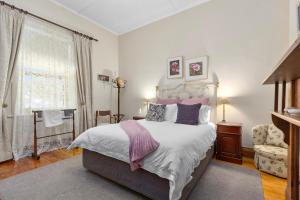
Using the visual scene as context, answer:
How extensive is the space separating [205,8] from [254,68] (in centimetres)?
165

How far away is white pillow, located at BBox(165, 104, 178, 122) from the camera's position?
2.98 meters

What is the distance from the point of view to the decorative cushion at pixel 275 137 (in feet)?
7.57

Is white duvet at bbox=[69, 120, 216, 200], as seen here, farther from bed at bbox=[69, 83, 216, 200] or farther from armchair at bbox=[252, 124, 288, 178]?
armchair at bbox=[252, 124, 288, 178]

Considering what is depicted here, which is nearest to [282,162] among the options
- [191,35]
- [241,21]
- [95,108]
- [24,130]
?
[241,21]

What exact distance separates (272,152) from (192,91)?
68.9 inches

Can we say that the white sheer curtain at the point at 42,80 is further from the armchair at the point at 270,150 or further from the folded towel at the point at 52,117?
the armchair at the point at 270,150

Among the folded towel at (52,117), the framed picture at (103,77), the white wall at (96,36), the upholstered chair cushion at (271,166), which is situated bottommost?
the upholstered chair cushion at (271,166)

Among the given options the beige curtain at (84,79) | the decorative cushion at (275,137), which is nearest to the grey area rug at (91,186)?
the decorative cushion at (275,137)

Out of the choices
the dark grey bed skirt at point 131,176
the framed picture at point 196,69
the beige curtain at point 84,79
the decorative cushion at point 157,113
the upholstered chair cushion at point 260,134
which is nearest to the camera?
the dark grey bed skirt at point 131,176

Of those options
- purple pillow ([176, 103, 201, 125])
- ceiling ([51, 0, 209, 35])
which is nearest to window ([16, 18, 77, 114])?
ceiling ([51, 0, 209, 35])

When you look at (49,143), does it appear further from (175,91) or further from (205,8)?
(205,8)

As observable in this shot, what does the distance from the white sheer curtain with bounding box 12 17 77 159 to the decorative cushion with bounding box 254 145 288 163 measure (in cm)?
370

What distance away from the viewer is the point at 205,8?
3.29 m

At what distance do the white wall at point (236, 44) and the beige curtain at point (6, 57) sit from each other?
282cm
